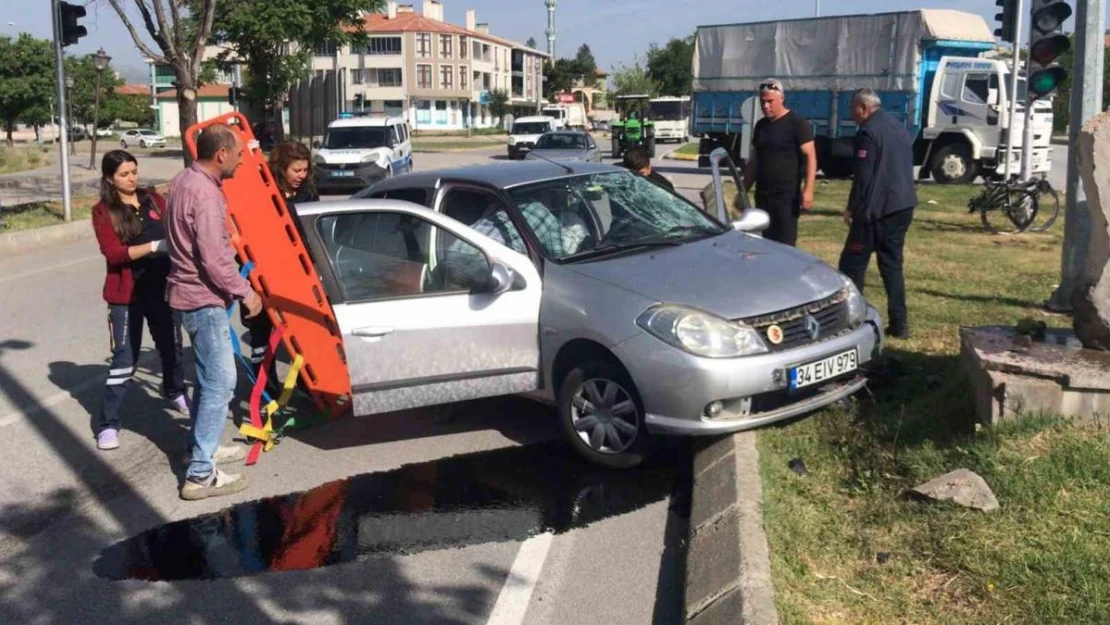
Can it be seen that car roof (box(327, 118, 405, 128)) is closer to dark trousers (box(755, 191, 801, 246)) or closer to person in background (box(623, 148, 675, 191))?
person in background (box(623, 148, 675, 191))

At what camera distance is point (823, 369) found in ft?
18.0

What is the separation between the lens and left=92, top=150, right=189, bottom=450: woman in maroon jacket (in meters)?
6.00

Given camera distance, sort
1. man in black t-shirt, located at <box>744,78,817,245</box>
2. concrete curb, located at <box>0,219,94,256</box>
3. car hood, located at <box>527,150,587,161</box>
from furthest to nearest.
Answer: car hood, located at <box>527,150,587,161</box>
concrete curb, located at <box>0,219,94,256</box>
man in black t-shirt, located at <box>744,78,817,245</box>

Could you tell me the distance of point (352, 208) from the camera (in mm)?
6297

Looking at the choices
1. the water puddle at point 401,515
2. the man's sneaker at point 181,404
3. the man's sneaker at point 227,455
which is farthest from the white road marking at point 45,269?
the water puddle at point 401,515

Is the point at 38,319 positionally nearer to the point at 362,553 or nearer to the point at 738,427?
the point at 362,553

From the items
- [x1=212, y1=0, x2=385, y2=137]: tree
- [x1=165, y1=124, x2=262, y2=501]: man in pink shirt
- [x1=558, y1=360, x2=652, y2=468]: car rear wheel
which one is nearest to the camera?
[x1=165, y1=124, x2=262, y2=501]: man in pink shirt

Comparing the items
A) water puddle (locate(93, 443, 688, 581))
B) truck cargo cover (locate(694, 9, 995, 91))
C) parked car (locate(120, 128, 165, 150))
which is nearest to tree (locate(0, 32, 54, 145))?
parked car (locate(120, 128, 165, 150))

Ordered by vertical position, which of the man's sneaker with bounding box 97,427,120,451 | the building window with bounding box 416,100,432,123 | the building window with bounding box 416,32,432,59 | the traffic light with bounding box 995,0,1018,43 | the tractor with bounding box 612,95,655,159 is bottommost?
the man's sneaker with bounding box 97,427,120,451

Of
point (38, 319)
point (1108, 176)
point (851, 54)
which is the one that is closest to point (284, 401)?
point (1108, 176)

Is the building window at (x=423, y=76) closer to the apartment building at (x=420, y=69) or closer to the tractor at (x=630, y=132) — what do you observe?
the apartment building at (x=420, y=69)

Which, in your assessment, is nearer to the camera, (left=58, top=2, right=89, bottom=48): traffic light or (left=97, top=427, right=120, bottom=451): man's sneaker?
(left=97, top=427, right=120, bottom=451): man's sneaker

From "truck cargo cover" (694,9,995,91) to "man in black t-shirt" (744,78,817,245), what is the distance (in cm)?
1842

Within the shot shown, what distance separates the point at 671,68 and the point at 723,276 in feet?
307
